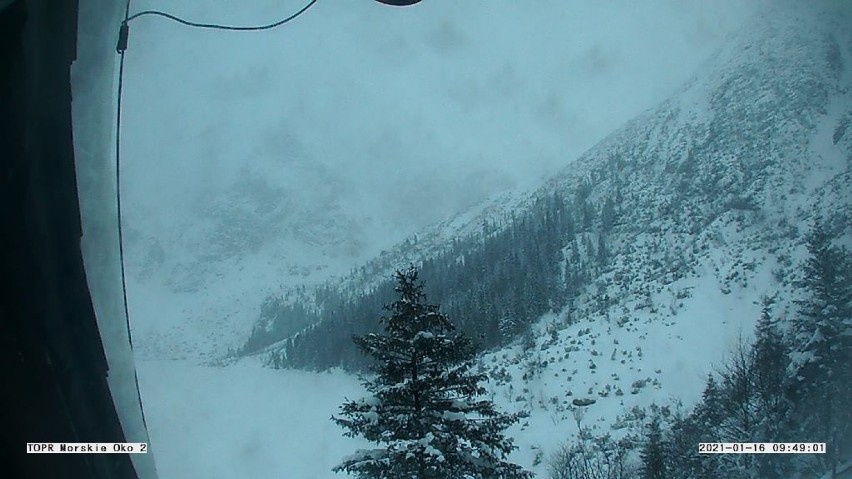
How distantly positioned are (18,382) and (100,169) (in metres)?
0.63

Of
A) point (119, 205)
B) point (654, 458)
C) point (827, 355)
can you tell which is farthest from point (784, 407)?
point (119, 205)

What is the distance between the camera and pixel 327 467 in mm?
9477

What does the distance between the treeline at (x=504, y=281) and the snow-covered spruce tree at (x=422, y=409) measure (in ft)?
20.8

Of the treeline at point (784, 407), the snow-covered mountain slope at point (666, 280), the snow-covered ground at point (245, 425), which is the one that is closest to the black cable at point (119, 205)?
the snow-covered mountain slope at point (666, 280)

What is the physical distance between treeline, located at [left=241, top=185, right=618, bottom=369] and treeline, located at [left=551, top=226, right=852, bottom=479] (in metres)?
4.99

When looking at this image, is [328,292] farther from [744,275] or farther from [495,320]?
[744,275]

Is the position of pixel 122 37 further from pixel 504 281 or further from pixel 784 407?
pixel 504 281

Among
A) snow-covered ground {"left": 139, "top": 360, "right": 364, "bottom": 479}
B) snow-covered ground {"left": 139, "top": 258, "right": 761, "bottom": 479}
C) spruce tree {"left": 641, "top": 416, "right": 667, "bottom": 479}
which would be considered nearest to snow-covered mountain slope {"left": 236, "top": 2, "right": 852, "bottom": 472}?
snow-covered ground {"left": 139, "top": 258, "right": 761, "bottom": 479}

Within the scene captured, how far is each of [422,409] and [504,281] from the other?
22.7 m

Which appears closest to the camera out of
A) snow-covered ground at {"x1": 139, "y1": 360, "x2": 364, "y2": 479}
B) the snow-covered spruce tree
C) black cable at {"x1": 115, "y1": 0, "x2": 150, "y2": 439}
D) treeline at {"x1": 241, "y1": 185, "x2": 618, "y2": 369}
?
black cable at {"x1": 115, "y1": 0, "x2": 150, "y2": 439}

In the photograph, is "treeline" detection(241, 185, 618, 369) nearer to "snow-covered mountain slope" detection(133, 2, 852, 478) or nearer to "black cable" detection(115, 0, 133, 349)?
"snow-covered mountain slope" detection(133, 2, 852, 478)

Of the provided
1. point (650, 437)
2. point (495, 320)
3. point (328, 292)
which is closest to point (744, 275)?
point (495, 320)

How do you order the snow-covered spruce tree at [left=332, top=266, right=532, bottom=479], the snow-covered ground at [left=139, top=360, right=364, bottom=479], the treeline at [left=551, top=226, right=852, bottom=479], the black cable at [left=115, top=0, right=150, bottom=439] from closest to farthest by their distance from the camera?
the black cable at [left=115, top=0, right=150, bottom=439]
the snow-covered spruce tree at [left=332, top=266, right=532, bottom=479]
the treeline at [left=551, top=226, right=852, bottom=479]
the snow-covered ground at [left=139, top=360, right=364, bottom=479]

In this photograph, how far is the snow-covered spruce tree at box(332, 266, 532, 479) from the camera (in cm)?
482
